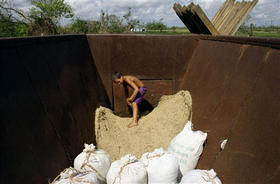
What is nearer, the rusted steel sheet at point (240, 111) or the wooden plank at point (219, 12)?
the rusted steel sheet at point (240, 111)

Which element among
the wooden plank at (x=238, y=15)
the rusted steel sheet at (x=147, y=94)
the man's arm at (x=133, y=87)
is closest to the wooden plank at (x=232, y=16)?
the wooden plank at (x=238, y=15)

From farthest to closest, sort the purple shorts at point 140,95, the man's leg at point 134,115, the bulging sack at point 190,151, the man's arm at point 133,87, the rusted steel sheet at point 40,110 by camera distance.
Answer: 1. the purple shorts at point 140,95
2. the man's arm at point 133,87
3. the man's leg at point 134,115
4. the bulging sack at point 190,151
5. the rusted steel sheet at point 40,110

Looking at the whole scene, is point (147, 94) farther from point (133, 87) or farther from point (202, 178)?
point (202, 178)

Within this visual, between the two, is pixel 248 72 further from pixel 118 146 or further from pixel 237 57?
pixel 118 146

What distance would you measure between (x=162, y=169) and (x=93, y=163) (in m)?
0.64

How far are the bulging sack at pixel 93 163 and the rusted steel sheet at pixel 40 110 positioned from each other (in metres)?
0.17

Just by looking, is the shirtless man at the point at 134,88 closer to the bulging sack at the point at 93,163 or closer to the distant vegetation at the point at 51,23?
the bulging sack at the point at 93,163

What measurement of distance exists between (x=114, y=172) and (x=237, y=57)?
1.73 metres

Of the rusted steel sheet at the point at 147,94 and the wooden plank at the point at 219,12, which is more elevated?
the wooden plank at the point at 219,12

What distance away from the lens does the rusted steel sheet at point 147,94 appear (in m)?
3.74

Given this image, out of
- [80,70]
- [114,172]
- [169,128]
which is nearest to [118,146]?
[169,128]

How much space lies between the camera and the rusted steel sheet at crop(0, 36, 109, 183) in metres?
1.39

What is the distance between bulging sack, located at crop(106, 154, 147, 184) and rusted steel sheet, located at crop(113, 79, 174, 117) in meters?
2.05

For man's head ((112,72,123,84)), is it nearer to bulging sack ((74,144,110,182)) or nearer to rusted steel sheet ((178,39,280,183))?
rusted steel sheet ((178,39,280,183))
